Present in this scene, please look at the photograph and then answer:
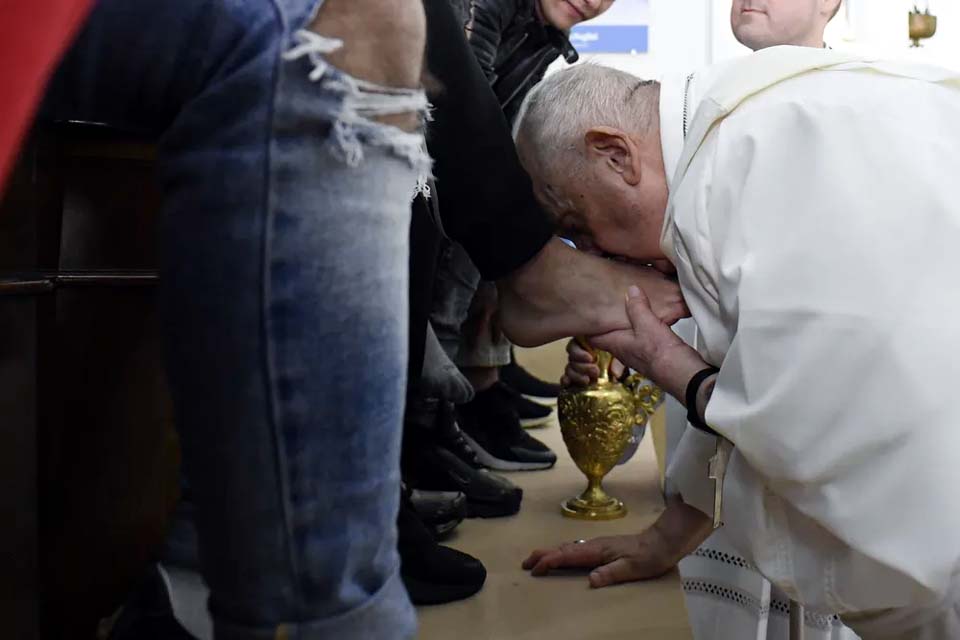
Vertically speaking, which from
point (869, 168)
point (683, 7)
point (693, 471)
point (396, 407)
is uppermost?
point (683, 7)

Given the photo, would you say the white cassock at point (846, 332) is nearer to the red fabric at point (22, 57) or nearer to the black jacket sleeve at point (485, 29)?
the red fabric at point (22, 57)

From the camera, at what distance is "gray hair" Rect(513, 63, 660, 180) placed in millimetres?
1317

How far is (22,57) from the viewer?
502 millimetres

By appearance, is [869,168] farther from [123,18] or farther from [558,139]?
[123,18]

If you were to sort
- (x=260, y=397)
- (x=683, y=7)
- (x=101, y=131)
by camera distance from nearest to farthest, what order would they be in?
(x=260, y=397)
(x=101, y=131)
(x=683, y=7)

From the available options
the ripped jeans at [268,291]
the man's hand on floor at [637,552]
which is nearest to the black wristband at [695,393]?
the man's hand on floor at [637,552]

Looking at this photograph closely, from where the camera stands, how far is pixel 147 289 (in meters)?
1.25

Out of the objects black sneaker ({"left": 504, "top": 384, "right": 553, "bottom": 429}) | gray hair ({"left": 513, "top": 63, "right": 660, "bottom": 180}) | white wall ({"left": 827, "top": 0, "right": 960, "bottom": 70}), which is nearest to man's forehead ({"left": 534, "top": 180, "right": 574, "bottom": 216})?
gray hair ({"left": 513, "top": 63, "right": 660, "bottom": 180})

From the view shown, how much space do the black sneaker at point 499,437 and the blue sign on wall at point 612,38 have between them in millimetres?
3402

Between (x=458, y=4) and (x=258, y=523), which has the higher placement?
(x=458, y=4)

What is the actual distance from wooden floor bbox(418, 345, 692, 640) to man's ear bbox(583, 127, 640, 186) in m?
0.57

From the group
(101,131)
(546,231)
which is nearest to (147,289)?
(101,131)

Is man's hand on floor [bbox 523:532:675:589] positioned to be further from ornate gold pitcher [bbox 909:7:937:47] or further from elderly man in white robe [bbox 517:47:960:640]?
ornate gold pitcher [bbox 909:7:937:47]

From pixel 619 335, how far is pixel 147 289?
0.59m
